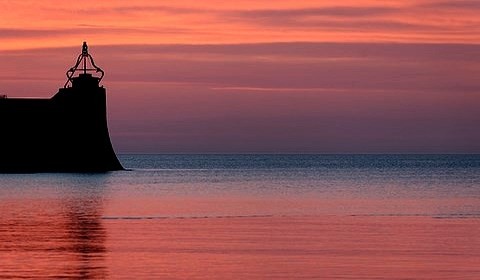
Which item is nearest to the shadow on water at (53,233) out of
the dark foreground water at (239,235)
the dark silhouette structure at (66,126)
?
the dark foreground water at (239,235)

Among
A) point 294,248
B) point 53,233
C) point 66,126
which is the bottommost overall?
point 294,248

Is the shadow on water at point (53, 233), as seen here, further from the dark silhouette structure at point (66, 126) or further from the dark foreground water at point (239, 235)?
the dark silhouette structure at point (66, 126)

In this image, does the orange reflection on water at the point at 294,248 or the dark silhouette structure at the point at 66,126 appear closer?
the orange reflection on water at the point at 294,248

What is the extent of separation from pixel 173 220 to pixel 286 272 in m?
19.6

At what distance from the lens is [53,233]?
45.1m

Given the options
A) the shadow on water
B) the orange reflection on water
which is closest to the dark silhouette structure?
the shadow on water

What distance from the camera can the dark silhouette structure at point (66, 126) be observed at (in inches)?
4483

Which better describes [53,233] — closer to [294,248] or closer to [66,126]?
[294,248]

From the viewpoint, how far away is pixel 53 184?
309 feet

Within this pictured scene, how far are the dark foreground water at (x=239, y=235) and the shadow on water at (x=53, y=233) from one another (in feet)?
0.13

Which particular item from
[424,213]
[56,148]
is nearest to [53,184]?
[56,148]

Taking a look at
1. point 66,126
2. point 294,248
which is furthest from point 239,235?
point 66,126

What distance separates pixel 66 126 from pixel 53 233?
234 ft

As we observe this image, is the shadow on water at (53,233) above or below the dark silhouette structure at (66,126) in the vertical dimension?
below
